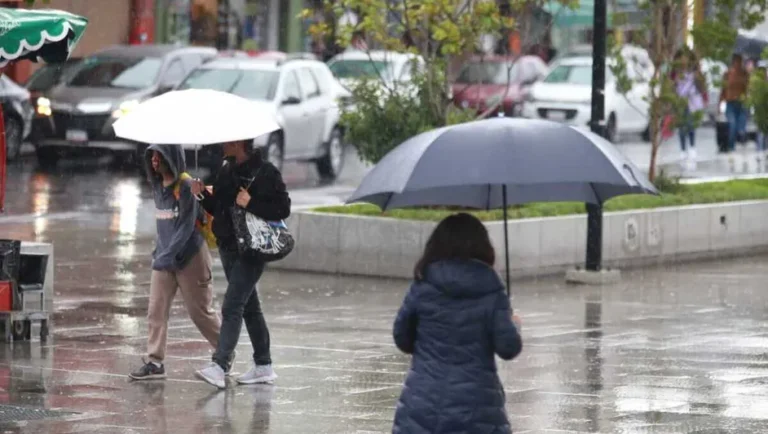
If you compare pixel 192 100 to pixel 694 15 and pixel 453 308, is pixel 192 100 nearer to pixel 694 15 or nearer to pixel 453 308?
pixel 453 308

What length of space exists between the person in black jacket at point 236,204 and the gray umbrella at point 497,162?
97.9 inches

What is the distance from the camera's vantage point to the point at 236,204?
10.3 metres

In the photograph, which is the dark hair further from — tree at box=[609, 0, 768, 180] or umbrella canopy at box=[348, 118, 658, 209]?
tree at box=[609, 0, 768, 180]

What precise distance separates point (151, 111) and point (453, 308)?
165 inches

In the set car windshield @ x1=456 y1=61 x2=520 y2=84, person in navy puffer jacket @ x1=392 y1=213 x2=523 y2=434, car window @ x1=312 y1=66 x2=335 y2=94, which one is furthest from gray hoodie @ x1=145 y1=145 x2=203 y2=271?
car windshield @ x1=456 y1=61 x2=520 y2=84

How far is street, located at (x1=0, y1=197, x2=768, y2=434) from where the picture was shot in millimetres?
9672

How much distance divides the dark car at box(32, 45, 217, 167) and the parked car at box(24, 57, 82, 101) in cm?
23

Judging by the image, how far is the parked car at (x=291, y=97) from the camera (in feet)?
89.0

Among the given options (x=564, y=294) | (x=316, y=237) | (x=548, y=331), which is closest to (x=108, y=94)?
(x=316, y=237)

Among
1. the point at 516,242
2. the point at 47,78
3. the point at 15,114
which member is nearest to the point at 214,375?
the point at 516,242

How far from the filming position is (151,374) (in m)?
10.8

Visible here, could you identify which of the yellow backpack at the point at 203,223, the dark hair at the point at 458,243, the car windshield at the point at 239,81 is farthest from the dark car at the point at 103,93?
the dark hair at the point at 458,243

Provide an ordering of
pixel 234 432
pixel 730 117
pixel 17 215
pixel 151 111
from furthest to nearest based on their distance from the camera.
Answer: pixel 730 117, pixel 17 215, pixel 151 111, pixel 234 432

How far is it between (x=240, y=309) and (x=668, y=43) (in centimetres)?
1104
